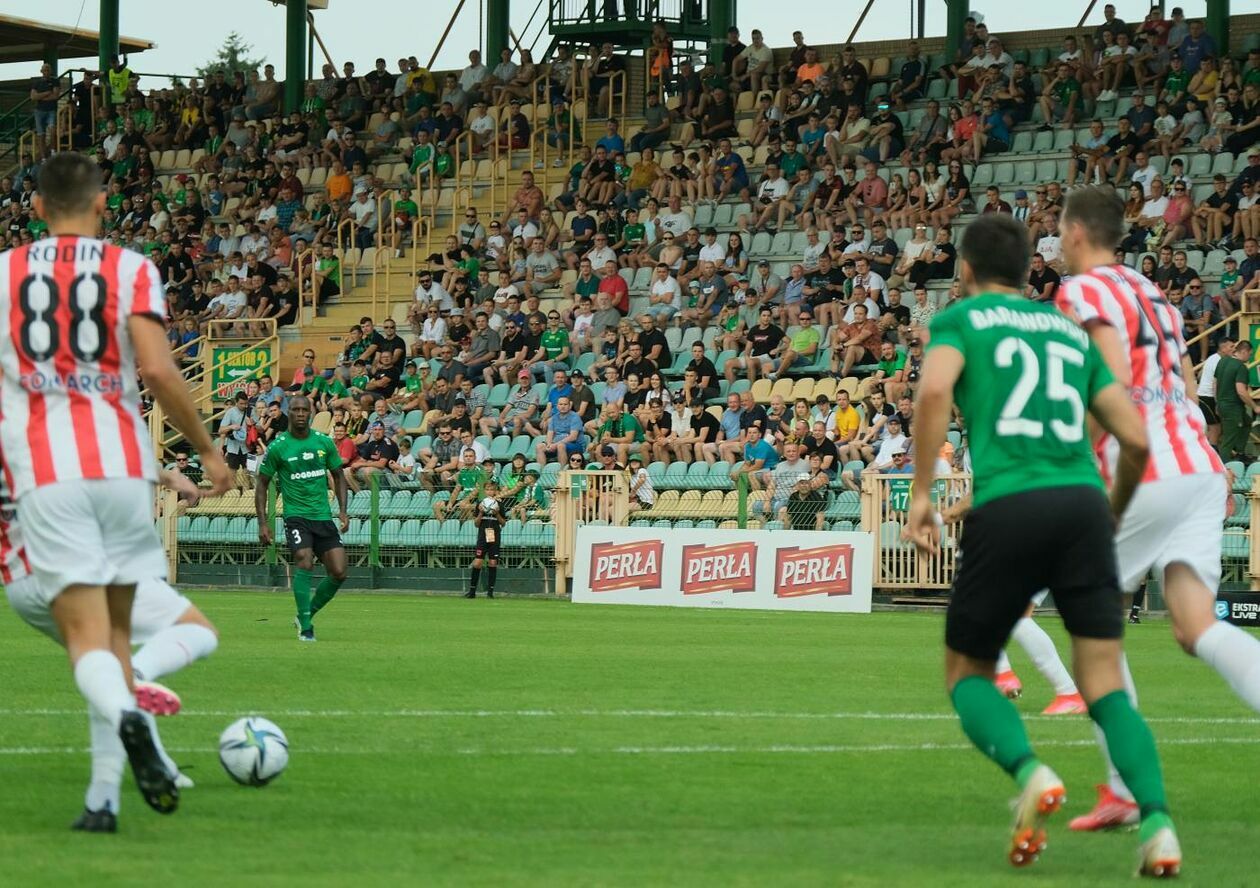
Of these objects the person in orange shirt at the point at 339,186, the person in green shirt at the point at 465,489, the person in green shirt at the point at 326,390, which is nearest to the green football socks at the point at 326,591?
the person in green shirt at the point at 465,489

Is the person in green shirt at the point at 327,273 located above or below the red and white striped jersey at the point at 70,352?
above

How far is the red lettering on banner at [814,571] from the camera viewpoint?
76.9 ft

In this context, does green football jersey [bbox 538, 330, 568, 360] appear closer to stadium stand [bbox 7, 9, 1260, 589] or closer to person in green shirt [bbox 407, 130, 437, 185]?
stadium stand [bbox 7, 9, 1260, 589]

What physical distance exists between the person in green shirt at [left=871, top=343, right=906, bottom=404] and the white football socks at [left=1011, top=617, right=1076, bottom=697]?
14268 millimetres

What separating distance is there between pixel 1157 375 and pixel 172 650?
3.71m

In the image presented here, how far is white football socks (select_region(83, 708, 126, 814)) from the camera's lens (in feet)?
21.5

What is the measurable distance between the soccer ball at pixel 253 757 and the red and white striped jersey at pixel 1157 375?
3.28m

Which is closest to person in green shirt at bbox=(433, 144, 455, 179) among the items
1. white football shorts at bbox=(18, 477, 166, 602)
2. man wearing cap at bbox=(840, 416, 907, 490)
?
man wearing cap at bbox=(840, 416, 907, 490)

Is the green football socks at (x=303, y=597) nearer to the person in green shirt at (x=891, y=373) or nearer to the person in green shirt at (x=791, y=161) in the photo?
the person in green shirt at (x=891, y=373)

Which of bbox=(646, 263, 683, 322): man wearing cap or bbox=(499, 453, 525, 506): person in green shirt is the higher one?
bbox=(646, 263, 683, 322): man wearing cap

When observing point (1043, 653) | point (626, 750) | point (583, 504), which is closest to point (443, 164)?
point (583, 504)

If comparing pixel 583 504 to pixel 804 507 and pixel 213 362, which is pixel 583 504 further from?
pixel 213 362

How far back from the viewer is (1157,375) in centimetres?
721

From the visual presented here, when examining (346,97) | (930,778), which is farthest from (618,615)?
(346,97)
